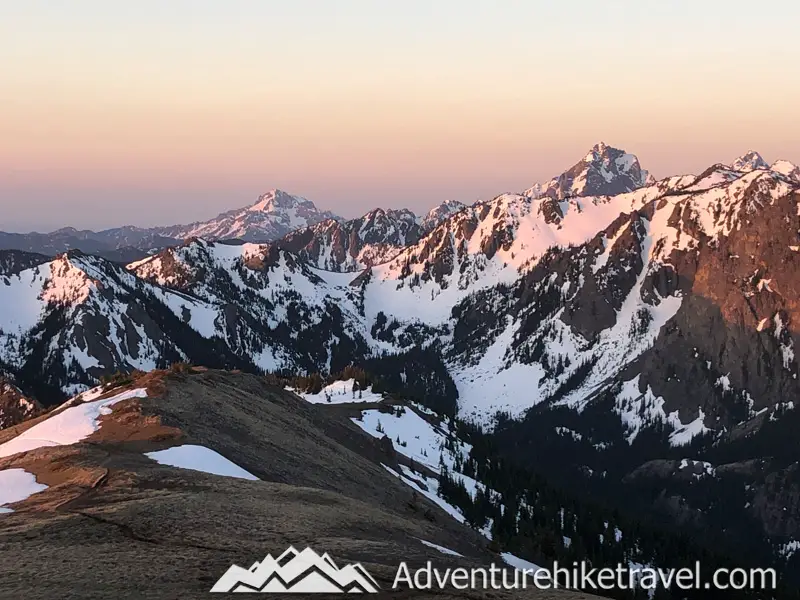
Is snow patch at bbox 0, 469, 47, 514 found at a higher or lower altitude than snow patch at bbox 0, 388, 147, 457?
higher

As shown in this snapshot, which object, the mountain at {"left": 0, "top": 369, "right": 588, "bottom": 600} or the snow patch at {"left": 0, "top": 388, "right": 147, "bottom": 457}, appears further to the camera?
the snow patch at {"left": 0, "top": 388, "right": 147, "bottom": 457}

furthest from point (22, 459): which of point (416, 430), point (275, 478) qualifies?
point (416, 430)

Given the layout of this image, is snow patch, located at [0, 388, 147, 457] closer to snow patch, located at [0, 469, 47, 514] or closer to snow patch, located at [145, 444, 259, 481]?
snow patch, located at [0, 469, 47, 514]

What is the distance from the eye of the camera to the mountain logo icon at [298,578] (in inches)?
927

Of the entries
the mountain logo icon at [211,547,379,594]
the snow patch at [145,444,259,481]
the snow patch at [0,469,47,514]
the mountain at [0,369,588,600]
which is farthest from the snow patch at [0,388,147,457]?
the mountain logo icon at [211,547,379,594]

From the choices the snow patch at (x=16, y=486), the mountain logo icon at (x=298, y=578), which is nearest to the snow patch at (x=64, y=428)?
the snow patch at (x=16, y=486)

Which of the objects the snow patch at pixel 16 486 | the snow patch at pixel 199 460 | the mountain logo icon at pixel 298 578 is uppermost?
the mountain logo icon at pixel 298 578

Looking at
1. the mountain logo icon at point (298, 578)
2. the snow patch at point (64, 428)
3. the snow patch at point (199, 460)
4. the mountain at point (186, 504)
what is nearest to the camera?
the mountain logo icon at point (298, 578)

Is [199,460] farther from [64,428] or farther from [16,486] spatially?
[64,428]

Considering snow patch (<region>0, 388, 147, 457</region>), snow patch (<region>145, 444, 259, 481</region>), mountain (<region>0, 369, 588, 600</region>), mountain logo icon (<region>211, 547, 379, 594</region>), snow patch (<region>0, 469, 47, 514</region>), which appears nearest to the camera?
mountain logo icon (<region>211, 547, 379, 594</region>)

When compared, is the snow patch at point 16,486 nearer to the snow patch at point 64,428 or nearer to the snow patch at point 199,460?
the snow patch at point 199,460

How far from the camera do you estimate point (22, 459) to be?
1908 inches

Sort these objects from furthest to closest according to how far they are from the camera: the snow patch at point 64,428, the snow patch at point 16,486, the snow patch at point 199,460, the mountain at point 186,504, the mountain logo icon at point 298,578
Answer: the snow patch at point 64,428 → the snow patch at point 199,460 → the snow patch at point 16,486 → the mountain at point 186,504 → the mountain logo icon at point 298,578

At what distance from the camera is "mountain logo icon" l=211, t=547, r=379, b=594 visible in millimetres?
23547
